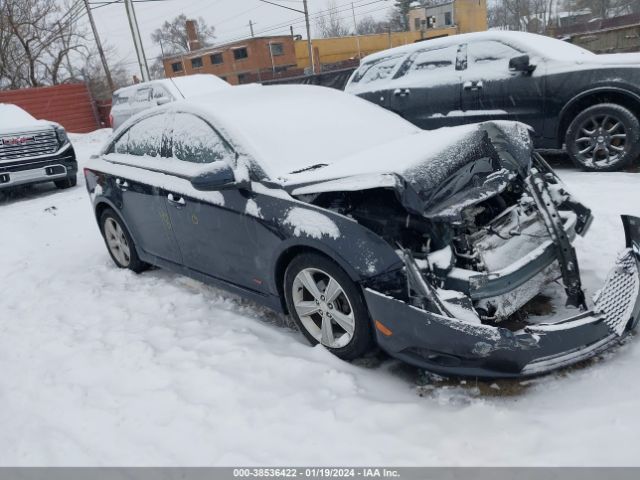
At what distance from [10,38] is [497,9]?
66.0 m

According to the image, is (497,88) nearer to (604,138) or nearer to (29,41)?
(604,138)

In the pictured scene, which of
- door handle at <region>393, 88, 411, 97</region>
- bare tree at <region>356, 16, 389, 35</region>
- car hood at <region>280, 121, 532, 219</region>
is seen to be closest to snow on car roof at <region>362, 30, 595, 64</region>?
door handle at <region>393, 88, 411, 97</region>

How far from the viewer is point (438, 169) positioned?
2.66 m

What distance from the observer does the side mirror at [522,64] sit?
588cm

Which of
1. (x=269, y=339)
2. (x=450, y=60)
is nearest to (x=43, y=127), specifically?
(x=450, y=60)

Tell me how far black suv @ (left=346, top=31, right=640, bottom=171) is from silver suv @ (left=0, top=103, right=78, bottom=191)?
5.49 meters

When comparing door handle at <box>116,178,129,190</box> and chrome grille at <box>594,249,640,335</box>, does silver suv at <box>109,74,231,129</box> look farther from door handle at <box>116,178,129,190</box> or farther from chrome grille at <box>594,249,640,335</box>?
chrome grille at <box>594,249,640,335</box>

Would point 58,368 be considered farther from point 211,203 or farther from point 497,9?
point 497,9

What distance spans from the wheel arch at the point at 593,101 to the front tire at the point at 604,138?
11 cm

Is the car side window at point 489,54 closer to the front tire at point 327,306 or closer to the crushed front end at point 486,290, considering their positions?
the crushed front end at point 486,290

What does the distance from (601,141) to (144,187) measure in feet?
16.0

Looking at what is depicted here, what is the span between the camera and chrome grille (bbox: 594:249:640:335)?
7.97 ft

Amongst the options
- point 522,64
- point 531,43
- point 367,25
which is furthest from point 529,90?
point 367,25

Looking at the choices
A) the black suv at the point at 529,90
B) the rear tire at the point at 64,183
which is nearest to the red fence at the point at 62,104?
the rear tire at the point at 64,183
